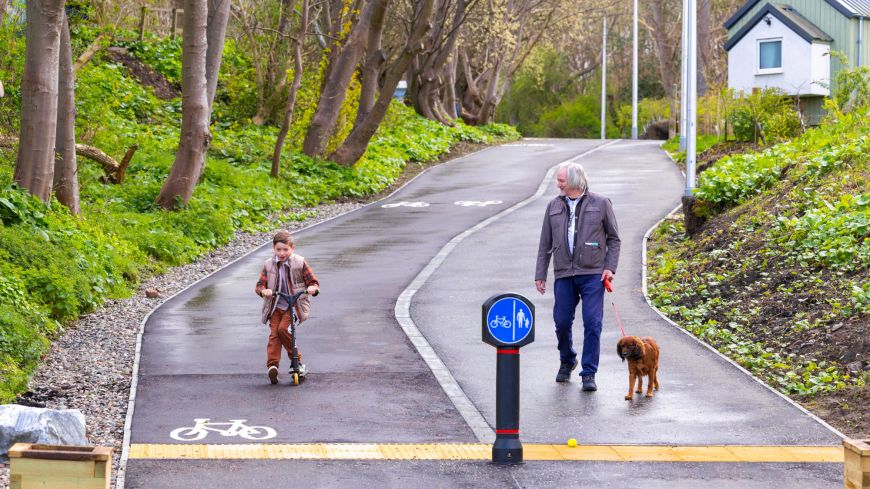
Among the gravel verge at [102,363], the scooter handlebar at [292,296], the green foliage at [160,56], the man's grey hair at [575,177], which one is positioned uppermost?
the green foliage at [160,56]

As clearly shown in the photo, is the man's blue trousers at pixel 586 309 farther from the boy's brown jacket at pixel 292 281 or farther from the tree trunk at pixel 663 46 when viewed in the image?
the tree trunk at pixel 663 46

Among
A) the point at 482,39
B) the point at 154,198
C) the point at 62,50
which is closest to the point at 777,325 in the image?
the point at 62,50

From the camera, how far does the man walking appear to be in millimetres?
10273

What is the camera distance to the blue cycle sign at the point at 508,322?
7.84 meters

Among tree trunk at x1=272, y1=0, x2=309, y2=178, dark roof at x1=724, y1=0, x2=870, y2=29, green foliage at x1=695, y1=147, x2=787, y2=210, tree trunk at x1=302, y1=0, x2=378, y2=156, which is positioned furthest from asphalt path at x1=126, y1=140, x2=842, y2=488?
dark roof at x1=724, y1=0, x2=870, y2=29

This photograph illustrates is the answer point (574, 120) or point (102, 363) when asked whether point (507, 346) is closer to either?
point (102, 363)

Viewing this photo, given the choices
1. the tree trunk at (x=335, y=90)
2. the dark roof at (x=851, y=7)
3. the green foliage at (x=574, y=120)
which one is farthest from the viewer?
the green foliage at (x=574, y=120)

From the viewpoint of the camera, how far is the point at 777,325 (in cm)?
1253

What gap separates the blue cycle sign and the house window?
38.9 metres

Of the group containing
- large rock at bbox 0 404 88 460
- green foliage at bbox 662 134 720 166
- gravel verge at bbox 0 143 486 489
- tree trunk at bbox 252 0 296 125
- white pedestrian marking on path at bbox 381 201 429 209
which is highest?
tree trunk at bbox 252 0 296 125

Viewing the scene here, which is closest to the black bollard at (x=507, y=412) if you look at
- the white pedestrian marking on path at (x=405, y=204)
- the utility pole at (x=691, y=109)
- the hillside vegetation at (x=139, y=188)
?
the hillside vegetation at (x=139, y=188)

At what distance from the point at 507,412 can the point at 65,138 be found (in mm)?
12866

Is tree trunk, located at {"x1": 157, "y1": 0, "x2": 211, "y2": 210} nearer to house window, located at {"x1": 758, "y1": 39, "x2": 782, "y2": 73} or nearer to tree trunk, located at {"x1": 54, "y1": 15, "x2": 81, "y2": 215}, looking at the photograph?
tree trunk, located at {"x1": 54, "y1": 15, "x2": 81, "y2": 215}

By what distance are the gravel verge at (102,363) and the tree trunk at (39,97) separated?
2.10 m
